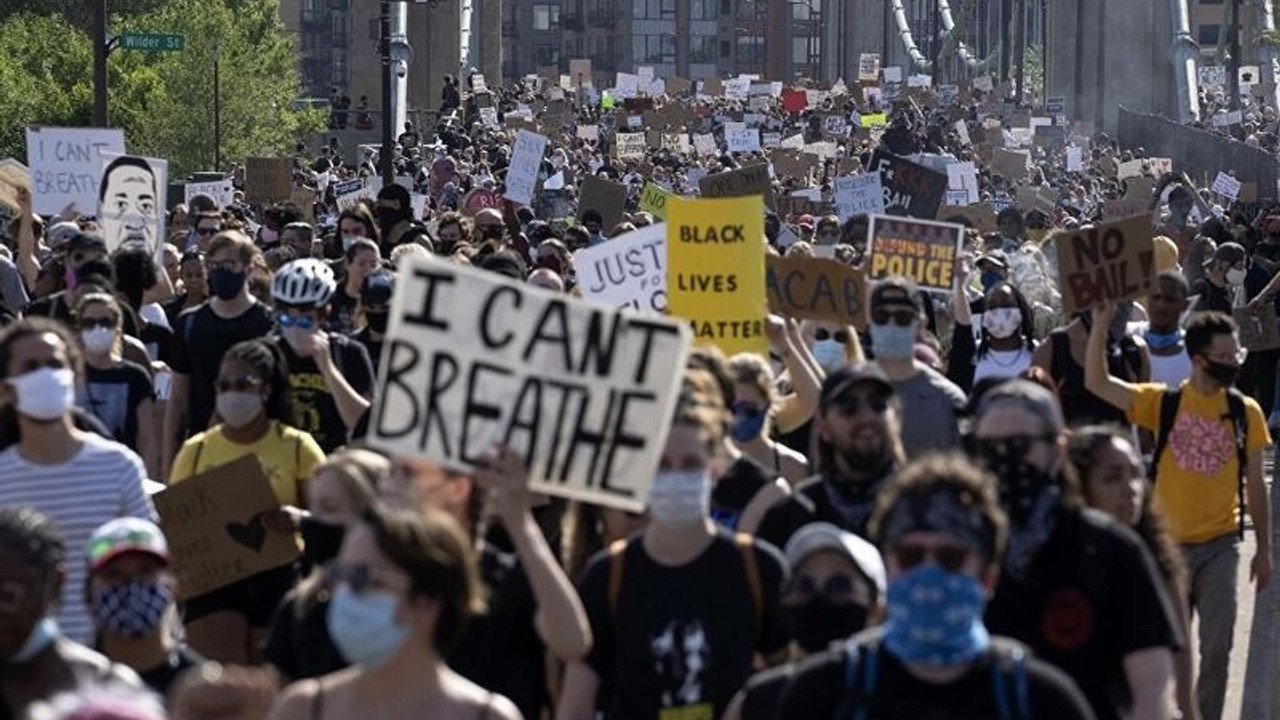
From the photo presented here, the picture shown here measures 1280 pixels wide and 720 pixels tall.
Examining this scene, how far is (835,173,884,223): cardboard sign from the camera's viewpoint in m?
21.2

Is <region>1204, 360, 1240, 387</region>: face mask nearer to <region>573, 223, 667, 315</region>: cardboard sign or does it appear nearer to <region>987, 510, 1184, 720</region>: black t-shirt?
<region>573, 223, 667, 315</region>: cardboard sign

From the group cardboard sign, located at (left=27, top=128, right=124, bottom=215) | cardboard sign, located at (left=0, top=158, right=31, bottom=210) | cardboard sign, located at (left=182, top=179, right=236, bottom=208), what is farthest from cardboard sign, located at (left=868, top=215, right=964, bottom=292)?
cardboard sign, located at (left=182, top=179, right=236, bottom=208)

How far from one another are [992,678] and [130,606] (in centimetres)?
182

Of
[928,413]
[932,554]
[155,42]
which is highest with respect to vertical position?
[155,42]

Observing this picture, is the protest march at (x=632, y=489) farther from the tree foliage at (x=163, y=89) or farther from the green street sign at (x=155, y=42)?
the tree foliage at (x=163, y=89)

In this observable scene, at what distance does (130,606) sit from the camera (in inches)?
241

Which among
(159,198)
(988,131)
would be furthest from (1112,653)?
(988,131)

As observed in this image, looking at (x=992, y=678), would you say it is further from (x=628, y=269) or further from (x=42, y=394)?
(x=628, y=269)

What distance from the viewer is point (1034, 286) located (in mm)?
15469

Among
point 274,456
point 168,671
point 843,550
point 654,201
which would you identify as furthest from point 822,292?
point 654,201

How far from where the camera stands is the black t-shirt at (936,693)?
5074 mm

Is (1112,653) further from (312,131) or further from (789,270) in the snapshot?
(312,131)

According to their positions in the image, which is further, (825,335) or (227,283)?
(825,335)

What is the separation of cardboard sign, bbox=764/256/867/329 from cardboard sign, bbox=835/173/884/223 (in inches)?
363
